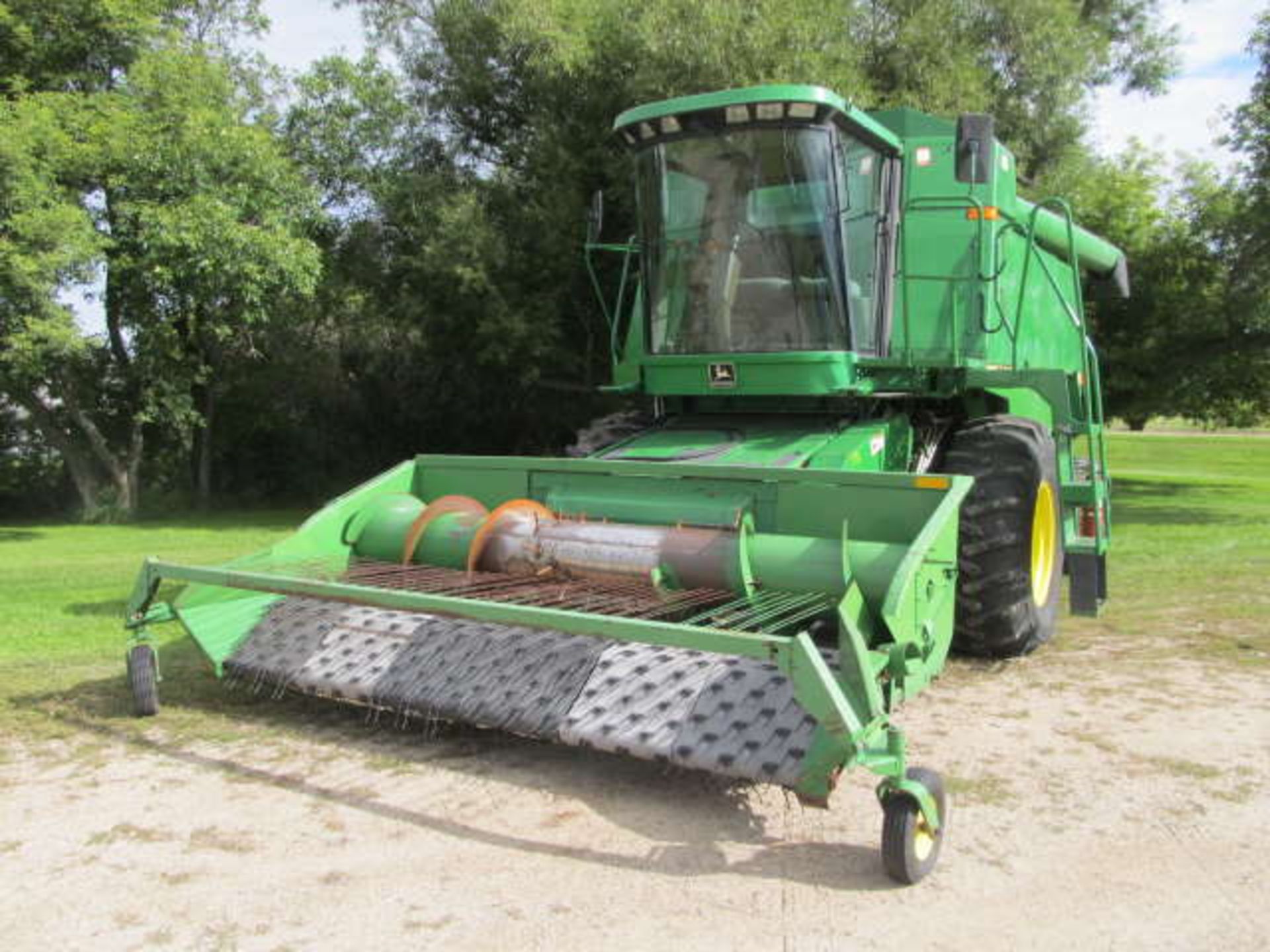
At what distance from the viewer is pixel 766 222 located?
574 cm

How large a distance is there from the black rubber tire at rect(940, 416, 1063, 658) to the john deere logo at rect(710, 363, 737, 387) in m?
1.22

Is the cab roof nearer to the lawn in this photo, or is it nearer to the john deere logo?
the john deere logo

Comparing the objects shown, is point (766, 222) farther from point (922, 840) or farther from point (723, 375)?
point (922, 840)

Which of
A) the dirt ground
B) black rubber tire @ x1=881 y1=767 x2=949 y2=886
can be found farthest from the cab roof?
black rubber tire @ x1=881 y1=767 x2=949 y2=886

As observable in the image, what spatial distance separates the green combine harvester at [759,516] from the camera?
3.61 metres

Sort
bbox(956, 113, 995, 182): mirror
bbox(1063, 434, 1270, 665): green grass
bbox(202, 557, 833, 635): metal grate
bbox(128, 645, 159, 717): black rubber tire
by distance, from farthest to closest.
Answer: bbox(1063, 434, 1270, 665): green grass, bbox(956, 113, 995, 182): mirror, bbox(128, 645, 159, 717): black rubber tire, bbox(202, 557, 833, 635): metal grate

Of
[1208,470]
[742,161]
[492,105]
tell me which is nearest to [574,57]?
[492,105]

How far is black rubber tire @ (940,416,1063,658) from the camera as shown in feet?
16.9

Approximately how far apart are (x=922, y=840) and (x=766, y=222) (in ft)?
11.7

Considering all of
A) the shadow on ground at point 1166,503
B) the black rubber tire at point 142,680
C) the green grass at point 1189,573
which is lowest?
the shadow on ground at point 1166,503

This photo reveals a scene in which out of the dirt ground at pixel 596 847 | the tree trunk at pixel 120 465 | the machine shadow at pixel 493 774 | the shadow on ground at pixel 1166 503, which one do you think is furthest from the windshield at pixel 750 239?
the tree trunk at pixel 120 465

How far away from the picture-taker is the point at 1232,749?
4.30m

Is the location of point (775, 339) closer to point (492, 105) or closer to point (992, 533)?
point (992, 533)

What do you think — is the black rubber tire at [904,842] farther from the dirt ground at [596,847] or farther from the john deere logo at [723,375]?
the john deere logo at [723,375]
